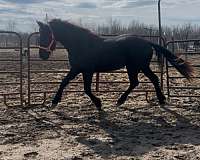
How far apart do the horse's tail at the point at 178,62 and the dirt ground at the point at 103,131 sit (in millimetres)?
648

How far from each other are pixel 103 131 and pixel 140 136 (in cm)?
57

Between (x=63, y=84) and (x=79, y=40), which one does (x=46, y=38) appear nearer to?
(x=79, y=40)

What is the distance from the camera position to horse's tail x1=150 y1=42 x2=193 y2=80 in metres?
7.73

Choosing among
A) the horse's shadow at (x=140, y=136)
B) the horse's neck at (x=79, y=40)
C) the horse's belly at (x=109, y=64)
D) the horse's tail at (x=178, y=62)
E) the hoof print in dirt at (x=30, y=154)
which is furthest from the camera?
the horse's tail at (x=178, y=62)

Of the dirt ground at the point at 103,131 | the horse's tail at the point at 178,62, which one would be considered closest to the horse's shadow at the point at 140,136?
the dirt ground at the point at 103,131

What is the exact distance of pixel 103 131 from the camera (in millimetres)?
5676

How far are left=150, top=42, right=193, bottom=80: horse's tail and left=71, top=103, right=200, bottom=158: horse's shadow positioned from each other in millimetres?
1334

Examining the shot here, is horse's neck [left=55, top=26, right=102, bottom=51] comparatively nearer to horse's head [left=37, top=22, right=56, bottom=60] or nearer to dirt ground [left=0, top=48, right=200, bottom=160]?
horse's head [left=37, top=22, right=56, bottom=60]

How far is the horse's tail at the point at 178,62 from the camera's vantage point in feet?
25.4

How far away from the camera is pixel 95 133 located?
5.57m

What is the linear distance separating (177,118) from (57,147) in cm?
254

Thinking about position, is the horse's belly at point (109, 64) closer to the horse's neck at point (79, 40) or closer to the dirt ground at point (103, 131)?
the horse's neck at point (79, 40)

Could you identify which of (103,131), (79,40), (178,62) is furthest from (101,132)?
(178,62)

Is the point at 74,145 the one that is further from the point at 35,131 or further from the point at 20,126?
the point at 20,126
